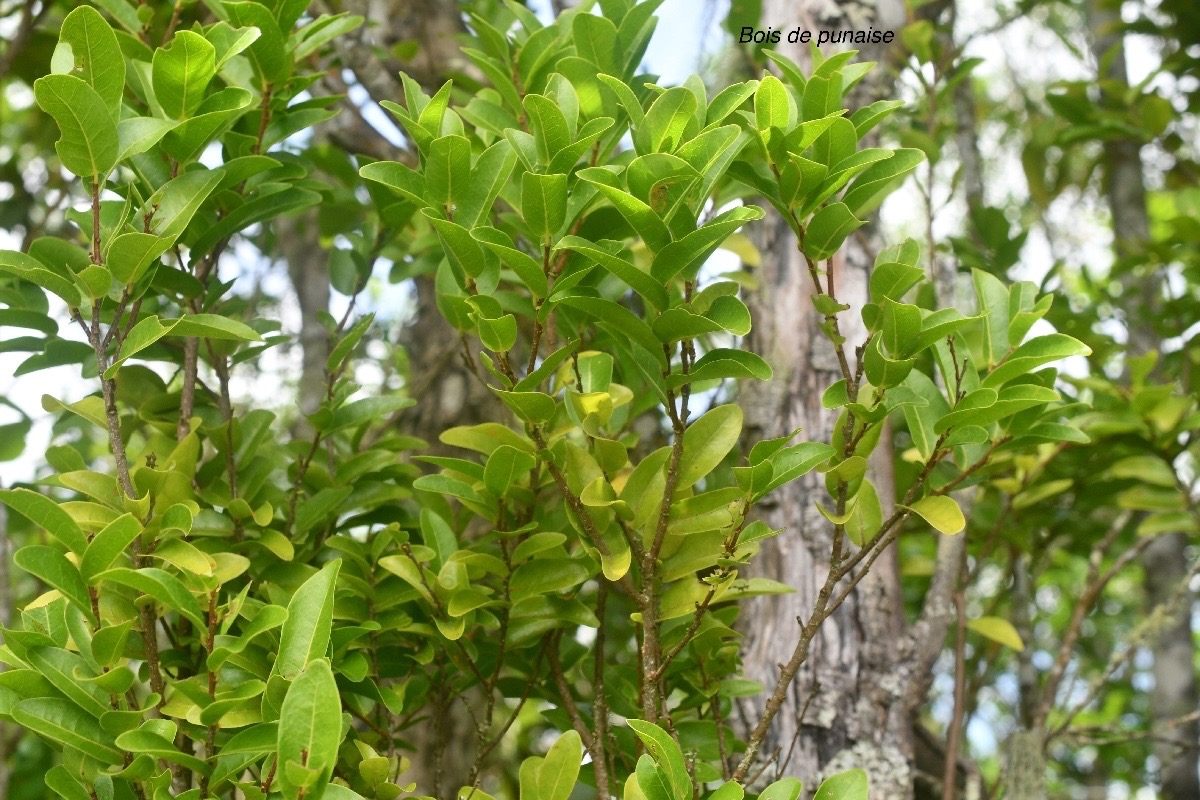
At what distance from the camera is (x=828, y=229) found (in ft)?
3.45

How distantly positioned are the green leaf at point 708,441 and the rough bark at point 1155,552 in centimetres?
150

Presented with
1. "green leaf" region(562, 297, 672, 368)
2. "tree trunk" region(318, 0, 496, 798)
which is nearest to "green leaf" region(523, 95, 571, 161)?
"green leaf" region(562, 297, 672, 368)

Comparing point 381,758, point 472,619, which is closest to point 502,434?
point 472,619

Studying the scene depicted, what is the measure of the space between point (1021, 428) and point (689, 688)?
0.50m

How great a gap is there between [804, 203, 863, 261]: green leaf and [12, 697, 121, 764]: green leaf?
0.82 m

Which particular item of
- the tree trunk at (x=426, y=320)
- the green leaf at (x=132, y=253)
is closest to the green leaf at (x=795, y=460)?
the green leaf at (x=132, y=253)

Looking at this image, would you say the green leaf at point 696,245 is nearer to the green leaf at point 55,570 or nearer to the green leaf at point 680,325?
the green leaf at point 680,325

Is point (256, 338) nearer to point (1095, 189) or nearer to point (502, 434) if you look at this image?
point (502, 434)

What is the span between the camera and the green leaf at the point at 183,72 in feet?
3.43

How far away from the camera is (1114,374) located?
3.36 meters

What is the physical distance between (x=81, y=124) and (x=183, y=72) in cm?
14

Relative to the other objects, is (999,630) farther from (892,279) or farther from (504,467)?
(504,467)

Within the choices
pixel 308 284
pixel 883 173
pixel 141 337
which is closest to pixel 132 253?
pixel 141 337

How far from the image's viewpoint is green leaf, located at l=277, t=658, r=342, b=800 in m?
0.76
